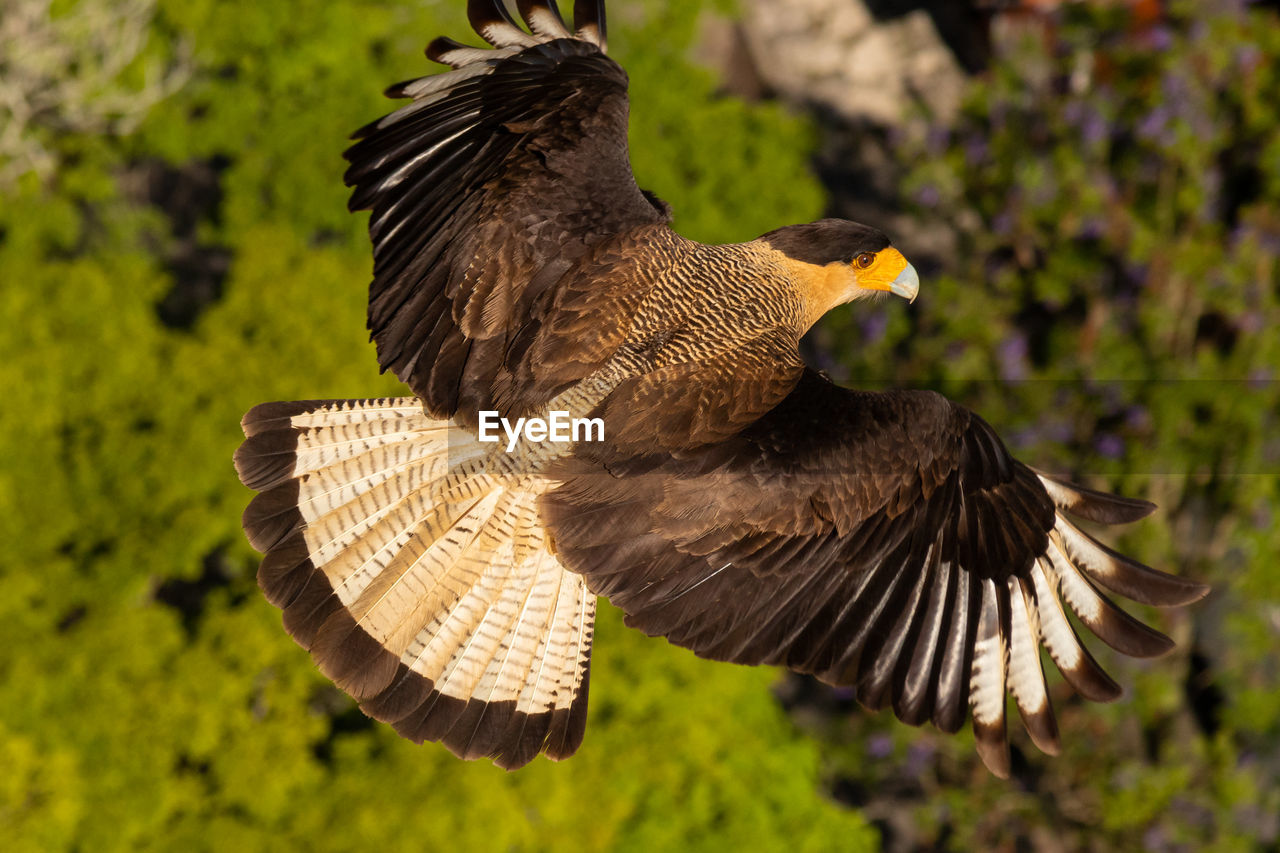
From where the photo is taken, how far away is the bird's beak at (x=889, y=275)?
289 cm

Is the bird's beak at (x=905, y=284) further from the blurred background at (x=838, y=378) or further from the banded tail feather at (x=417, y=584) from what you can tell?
the blurred background at (x=838, y=378)

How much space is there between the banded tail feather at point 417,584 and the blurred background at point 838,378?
3206 millimetres

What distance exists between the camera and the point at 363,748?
636 cm

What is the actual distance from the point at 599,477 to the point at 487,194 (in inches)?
29.3

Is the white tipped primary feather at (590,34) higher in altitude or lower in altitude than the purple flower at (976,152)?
higher

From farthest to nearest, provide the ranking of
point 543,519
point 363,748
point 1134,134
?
point 1134,134 < point 363,748 < point 543,519

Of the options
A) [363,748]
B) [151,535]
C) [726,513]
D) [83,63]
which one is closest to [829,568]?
[726,513]

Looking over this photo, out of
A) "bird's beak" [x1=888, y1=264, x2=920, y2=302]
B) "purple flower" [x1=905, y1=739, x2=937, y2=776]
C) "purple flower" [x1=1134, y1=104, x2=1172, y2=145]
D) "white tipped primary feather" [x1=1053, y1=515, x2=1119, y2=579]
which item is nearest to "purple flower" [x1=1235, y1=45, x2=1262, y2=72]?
"purple flower" [x1=1134, y1=104, x2=1172, y2=145]

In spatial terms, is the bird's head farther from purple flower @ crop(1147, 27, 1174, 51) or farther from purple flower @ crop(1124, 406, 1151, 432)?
purple flower @ crop(1147, 27, 1174, 51)

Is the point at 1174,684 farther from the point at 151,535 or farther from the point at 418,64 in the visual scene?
the point at 418,64

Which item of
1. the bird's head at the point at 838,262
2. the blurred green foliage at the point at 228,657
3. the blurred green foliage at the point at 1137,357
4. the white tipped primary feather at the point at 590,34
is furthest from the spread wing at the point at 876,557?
the blurred green foliage at the point at 1137,357

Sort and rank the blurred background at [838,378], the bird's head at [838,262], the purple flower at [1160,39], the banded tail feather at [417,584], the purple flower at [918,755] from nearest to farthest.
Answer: the bird's head at [838,262] → the banded tail feather at [417,584] → the blurred background at [838,378] → the purple flower at [1160,39] → the purple flower at [918,755]

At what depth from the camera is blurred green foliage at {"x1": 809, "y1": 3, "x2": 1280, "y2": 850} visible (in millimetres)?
7059

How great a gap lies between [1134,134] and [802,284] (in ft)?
17.9
